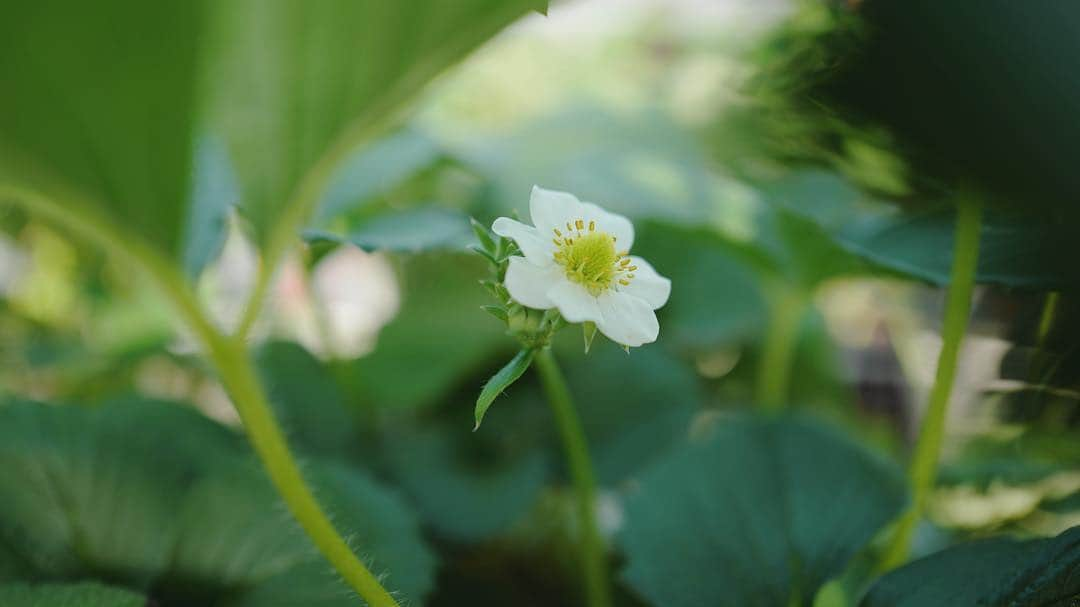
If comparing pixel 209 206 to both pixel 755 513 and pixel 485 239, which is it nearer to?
pixel 485 239

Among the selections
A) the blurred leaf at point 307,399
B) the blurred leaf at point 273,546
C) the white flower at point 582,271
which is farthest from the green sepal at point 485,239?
the blurred leaf at point 307,399

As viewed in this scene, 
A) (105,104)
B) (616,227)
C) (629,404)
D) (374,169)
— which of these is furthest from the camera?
(629,404)

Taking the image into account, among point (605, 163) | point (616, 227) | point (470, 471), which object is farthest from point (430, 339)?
point (616, 227)

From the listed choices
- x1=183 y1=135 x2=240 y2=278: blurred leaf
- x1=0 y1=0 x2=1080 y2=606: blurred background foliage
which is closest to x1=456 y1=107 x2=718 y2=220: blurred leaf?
x1=0 y1=0 x2=1080 y2=606: blurred background foliage

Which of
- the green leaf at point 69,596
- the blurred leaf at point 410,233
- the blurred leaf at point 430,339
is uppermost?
the blurred leaf at point 430,339

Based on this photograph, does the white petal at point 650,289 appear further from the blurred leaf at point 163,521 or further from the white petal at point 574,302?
the blurred leaf at point 163,521

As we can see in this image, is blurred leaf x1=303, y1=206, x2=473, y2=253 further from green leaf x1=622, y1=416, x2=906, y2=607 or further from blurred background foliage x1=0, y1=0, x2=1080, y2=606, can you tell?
green leaf x1=622, y1=416, x2=906, y2=607
